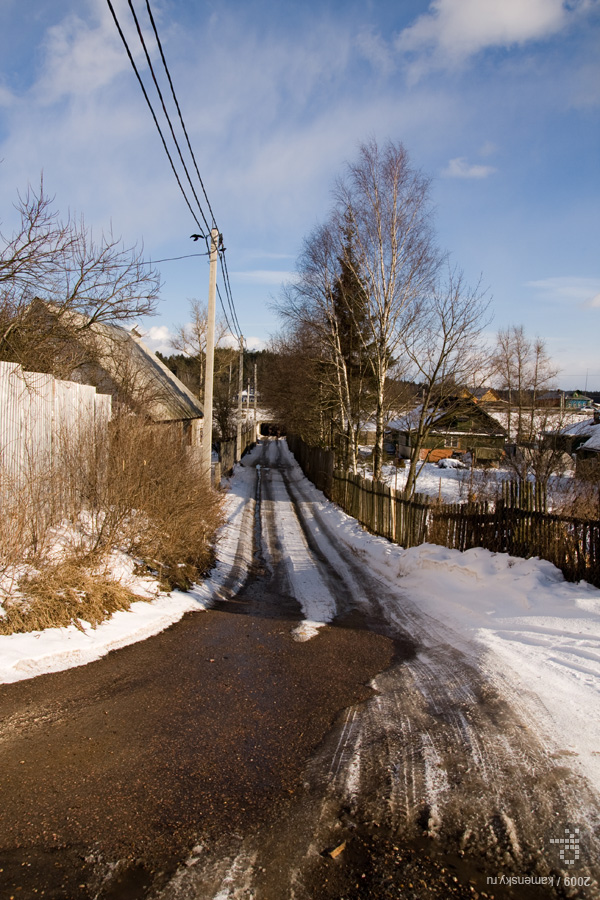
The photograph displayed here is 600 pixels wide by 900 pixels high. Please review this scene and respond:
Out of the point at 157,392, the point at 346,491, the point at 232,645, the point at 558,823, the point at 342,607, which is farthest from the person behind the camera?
the point at 157,392

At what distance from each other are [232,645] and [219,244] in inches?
557

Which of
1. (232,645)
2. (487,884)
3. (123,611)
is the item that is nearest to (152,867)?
(487,884)

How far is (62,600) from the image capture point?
572 centimetres

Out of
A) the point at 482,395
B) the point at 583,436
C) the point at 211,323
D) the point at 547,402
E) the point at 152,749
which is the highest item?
the point at 211,323

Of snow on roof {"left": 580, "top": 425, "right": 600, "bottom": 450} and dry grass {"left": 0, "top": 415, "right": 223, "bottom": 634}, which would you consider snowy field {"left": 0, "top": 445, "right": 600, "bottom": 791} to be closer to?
dry grass {"left": 0, "top": 415, "right": 223, "bottom": 634}

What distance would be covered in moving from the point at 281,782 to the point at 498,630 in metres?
3.73

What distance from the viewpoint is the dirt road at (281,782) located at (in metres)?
2.52

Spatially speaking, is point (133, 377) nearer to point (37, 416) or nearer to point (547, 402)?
point (37, 416)

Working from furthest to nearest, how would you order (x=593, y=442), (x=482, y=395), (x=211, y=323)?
1. (x=482, y=395)
2. (x=593, y=442)
3. (x=211, y=323)

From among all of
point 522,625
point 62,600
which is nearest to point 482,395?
point 522,625

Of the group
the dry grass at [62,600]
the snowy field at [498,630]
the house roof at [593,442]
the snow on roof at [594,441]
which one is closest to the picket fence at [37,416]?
the dry grass at [62,600]

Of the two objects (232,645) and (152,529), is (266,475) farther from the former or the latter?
(232,645)

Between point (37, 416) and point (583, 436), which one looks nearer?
point (37, 416)

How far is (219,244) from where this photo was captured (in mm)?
17219
